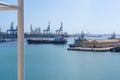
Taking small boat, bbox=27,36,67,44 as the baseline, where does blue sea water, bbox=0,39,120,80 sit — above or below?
below

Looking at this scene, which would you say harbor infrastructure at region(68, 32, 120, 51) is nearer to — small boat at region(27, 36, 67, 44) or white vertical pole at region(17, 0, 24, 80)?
small boat at region(27, 36, 67, 44)

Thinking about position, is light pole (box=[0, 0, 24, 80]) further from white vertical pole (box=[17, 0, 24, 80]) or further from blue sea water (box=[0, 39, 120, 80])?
blue sea water (box=[0, 39, 120, 80])

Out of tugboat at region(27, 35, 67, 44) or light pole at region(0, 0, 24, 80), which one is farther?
tugboat at region(27, 35, 67, 44)

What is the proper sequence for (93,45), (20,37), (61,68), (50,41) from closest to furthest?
1. (20,37)
2. (61,68)
3. (93,45)
4. (50,41)

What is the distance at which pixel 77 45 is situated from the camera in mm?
19469

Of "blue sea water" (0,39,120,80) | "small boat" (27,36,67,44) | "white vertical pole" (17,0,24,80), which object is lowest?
"blue sea water" (0,39,120,80)

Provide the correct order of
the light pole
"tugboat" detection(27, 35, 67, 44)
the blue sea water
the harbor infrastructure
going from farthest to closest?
"tugboat" detection(27, 35, 67, 44), the harbor infrastructure, the blue sea water, the light pole

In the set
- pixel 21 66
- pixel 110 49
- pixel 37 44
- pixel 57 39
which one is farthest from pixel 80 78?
pixel 57 39

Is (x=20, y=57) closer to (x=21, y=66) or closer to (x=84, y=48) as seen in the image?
(x=21, y=66)

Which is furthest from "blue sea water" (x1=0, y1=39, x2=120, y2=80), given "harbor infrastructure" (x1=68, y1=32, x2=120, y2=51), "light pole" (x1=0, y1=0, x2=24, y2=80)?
"harbor infrastructure" (x1=68, y1=32, x2=120, y2=51)

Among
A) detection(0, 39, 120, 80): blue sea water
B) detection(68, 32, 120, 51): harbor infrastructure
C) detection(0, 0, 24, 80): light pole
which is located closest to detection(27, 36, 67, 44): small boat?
detection(68, 32, 120, 51): harbor infrastructure

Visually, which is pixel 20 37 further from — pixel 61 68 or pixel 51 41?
pixel 51 41

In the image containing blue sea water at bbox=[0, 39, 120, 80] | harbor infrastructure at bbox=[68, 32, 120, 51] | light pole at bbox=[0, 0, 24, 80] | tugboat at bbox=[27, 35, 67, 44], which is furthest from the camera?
tugboat at bbox=[27, 35, 67, 44]

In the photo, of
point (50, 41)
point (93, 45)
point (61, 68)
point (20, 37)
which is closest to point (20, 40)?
point (20, 37)
